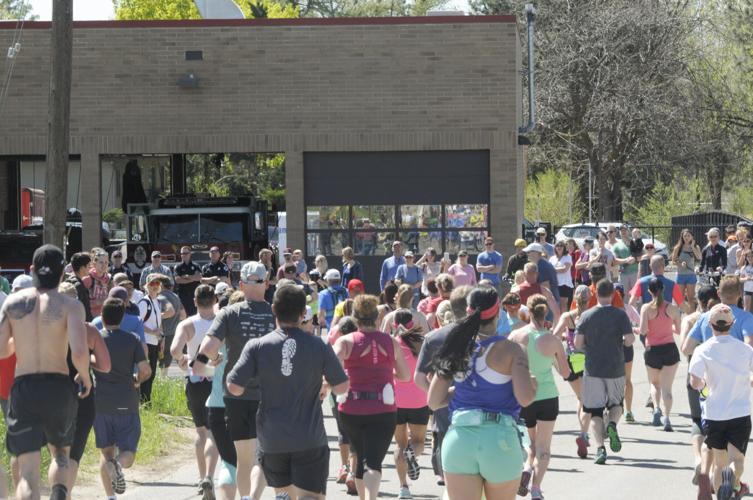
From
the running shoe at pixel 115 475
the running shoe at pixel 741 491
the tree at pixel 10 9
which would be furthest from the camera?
the tree at pixel 10 9

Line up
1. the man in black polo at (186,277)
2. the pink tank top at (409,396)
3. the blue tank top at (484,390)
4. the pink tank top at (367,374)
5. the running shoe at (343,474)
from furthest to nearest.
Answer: the man in black polo at (186,277) → the running shoe at (343,474) → the pink tank top at (409,396) → the pink tank top at (367,374) → the blue tank top at (484,390)

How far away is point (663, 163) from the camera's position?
1957 inches

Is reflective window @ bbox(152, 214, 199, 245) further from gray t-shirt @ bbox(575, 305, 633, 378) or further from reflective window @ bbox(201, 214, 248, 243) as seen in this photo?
gray t-shirt @ bbox(575, 305, 633, 378)

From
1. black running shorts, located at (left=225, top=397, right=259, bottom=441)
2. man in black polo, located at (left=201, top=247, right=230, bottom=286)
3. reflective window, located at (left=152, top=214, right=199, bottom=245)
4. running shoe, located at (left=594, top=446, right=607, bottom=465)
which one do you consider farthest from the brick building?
black running shorts, located at (left=225, top=397, right=259, bottom=441)

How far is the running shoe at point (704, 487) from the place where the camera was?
9414 millimetres

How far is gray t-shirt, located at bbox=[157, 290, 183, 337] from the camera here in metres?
16.0

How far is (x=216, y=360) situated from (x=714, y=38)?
41.8 m

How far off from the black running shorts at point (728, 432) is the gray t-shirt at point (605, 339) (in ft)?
9.78

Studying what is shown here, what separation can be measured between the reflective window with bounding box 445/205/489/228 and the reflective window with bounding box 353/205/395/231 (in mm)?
1267

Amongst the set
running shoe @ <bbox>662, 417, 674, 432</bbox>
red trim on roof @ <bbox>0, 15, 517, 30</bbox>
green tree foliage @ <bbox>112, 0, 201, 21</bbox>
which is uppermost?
green tree foliage @ <bbox>112, 0, 201, 21</bbox>

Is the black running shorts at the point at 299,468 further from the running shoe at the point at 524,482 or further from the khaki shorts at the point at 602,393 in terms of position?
the khaki shorts at the point at 602,393

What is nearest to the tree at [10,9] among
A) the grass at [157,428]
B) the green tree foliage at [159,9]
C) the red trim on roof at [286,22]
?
the green tree foliage at [159,9]

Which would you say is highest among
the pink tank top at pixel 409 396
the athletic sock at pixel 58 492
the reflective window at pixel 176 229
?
the reflective window at pixel 176 229

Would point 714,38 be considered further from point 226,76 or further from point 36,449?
point 36,449
